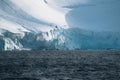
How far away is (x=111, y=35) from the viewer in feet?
554

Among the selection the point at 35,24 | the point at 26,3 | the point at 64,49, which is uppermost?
the point at 26,3

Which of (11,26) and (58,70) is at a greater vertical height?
(11,26)

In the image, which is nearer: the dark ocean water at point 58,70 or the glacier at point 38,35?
the dark ocean water at point 58,70

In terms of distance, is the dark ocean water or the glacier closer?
the dark ocean water

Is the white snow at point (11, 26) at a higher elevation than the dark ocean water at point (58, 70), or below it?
higher

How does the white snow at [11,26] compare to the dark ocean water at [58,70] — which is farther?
the white snow at [11,26]

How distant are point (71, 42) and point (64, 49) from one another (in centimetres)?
579

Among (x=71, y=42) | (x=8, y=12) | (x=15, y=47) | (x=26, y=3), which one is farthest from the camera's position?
(x=26, y=3)

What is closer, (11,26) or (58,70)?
(58,70)

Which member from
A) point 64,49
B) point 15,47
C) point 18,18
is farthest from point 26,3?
point 15,47

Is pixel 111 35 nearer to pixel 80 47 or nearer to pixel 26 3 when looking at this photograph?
pixel 80 47

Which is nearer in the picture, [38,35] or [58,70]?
[58,70]

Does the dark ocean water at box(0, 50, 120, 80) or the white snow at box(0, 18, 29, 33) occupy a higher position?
the white snow at box(0, 18, 29, 33)

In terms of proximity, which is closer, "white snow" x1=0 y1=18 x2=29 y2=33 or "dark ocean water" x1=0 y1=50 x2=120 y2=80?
"dark ocean water" x1=0 y1=50 x2=120 y2=80
